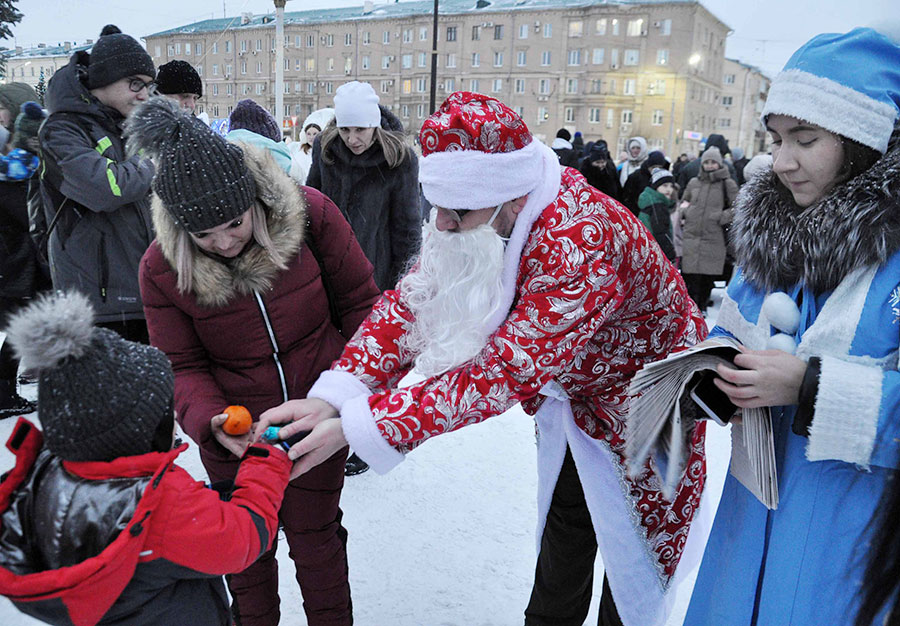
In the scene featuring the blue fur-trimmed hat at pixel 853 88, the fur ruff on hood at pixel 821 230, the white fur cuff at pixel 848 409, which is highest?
the blue fur-trimmed hat at pixel 853 88

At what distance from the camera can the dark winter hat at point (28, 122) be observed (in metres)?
3.35

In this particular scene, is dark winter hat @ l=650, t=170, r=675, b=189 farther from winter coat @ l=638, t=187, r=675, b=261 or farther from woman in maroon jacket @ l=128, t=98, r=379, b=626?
woman in maroon jacket @ l=128, t=98, r=379, b=626

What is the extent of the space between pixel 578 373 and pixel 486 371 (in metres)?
0.38

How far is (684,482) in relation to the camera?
1.64 metres

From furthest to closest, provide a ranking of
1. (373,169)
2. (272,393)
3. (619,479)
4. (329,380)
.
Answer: (373,169), (272,393), (619,479), (329,380)

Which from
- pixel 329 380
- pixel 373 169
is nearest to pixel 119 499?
pixel 329 380

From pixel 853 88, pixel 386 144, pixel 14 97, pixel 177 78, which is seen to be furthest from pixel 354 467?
pixel 14 97

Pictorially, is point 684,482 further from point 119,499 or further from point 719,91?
point 719,91

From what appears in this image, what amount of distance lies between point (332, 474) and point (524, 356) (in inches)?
35.4

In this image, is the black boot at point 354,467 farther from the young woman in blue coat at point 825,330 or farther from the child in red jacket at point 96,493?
the young woman in blue coat at point 825,330

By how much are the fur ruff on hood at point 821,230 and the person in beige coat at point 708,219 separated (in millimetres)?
5074

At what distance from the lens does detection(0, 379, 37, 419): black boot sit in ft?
12.1

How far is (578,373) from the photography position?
1.52m

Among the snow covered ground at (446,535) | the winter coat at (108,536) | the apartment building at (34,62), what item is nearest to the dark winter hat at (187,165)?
the winter coat at (108,536)
